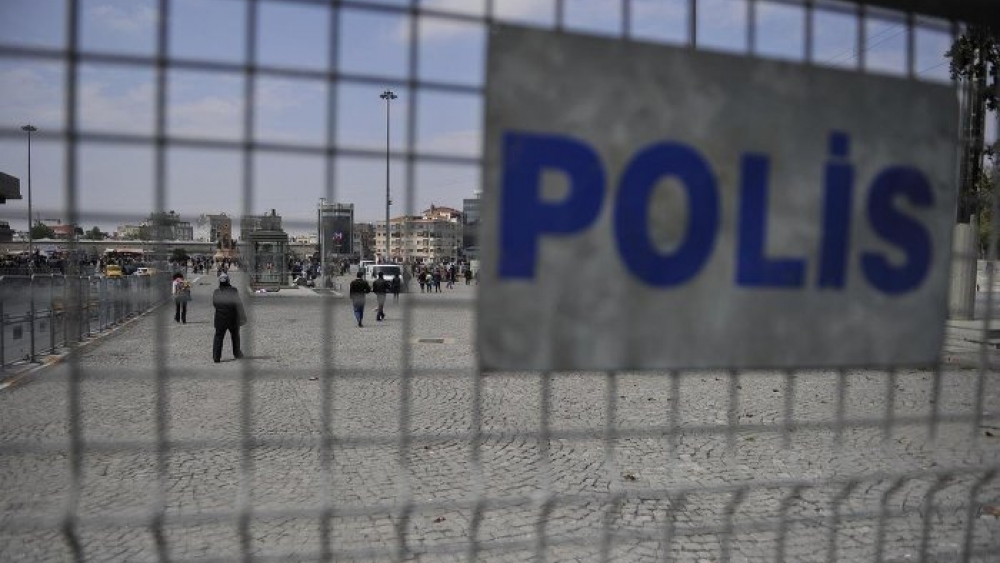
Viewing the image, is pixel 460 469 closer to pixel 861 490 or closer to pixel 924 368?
pixel 861 490

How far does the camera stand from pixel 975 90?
85.6 inches

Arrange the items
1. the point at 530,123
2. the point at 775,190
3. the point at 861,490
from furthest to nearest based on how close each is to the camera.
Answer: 1. the point at 861,490
2. the point at 775,190
3. the point at 530,123

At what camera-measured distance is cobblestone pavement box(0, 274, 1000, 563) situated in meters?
1.72

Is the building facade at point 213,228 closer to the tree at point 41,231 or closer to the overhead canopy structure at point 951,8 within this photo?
the tree at point 41,231

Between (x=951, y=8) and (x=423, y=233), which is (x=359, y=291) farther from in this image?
(x=951, y=8)

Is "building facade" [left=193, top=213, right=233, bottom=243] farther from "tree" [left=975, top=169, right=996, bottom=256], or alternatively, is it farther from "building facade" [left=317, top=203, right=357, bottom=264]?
"tree" [left=975, top=169, right=996, bottom=256]

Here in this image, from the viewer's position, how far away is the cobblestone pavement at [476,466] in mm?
1723

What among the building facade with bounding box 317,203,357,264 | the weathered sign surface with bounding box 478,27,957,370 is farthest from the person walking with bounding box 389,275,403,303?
the weathered sign surface with bounding box 478,27,957,370

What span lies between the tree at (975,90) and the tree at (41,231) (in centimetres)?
269

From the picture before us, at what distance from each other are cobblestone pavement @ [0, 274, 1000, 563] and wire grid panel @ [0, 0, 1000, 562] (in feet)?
0.06

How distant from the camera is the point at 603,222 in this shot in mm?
1707

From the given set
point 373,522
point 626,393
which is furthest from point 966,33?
point 626,393

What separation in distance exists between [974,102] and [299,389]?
263 inches

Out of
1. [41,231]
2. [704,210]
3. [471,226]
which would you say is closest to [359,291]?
[471,226]
